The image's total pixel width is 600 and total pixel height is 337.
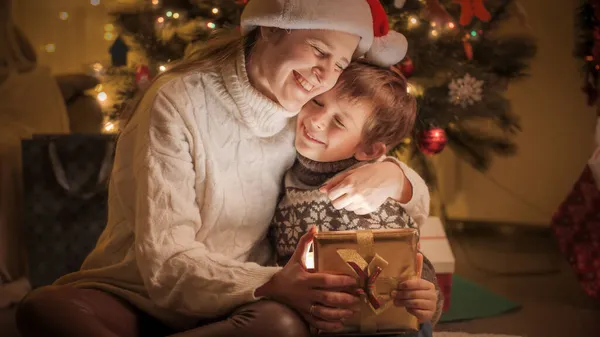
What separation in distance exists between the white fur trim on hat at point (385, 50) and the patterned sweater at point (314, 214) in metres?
0.17

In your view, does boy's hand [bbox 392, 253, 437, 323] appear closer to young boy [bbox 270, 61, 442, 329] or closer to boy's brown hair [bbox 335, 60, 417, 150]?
young boy [bbox 270, 61, 442, 329]

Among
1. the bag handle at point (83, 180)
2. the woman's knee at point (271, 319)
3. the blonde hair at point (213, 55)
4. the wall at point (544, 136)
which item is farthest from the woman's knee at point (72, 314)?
the wall at point (544, 136)

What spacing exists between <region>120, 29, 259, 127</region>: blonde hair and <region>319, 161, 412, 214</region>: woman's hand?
0.25m

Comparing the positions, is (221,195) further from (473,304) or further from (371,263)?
(473,304)

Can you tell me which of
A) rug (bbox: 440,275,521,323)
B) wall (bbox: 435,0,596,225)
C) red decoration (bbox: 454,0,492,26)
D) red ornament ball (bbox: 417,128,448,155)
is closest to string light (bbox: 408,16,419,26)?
red decoration (bbox: 454,0,492,26)

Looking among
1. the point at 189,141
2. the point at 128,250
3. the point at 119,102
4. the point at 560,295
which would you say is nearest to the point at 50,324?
the point at 128,250

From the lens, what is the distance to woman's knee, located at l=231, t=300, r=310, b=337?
0.92 meters

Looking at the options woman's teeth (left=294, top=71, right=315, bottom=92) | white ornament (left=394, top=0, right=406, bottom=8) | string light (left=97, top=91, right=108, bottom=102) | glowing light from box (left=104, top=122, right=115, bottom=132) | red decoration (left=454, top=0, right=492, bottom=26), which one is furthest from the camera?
string light (left=97, top=91, right=108, bottom=102)

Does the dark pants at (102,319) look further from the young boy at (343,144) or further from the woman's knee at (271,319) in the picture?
the young boy at (343,144)

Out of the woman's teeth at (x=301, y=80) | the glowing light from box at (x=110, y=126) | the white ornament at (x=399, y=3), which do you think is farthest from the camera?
the glowing light from box at (x=110, y=126)

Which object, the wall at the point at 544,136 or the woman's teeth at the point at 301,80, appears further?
the wall at the point at 544,136

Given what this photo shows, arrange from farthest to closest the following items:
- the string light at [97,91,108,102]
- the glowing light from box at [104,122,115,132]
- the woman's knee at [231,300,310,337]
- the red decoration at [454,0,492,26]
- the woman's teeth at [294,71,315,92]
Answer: the string light at [97,91,108,102] → the glowing light from box at [104,122,115,132] → the red decoration at [454,0,492,26] → the woman's teeth at [294,71,315,92] → the woman's knee at [231,300,310,337]

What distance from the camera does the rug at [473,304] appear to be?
1.67 meters

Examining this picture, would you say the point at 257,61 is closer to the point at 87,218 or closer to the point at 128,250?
the point at 128,250
